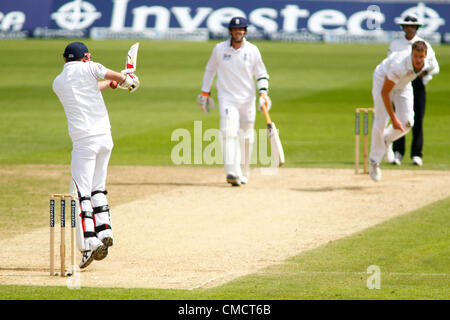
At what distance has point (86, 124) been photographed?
8188mm

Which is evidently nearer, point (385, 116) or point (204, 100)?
point (385, 116)

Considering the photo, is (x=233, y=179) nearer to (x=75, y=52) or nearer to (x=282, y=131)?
(x=75, y=52)

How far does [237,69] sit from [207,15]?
25.2 m

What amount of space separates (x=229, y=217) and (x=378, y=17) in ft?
88.2

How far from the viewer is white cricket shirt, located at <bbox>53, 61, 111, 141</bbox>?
8148 millimetres

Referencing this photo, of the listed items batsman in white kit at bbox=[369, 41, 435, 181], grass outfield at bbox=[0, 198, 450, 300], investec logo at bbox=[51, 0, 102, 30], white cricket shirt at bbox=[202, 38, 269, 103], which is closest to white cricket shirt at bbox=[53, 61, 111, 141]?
grass outfield at bbox=[0, 198, 450, 300]

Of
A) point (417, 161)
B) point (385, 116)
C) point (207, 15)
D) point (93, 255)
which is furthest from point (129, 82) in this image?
point (207, 15)

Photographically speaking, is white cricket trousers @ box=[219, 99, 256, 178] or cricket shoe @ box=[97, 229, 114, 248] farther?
white cricket trousers @ box=[219, 99, 256, 178]

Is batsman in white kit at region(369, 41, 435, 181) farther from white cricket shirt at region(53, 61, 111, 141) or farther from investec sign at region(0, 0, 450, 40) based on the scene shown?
investec sign at region(0, 0, 450, 40)

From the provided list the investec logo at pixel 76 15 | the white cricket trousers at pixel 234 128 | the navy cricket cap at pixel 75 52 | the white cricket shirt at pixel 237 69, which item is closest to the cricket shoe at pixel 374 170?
the white cricket trousers at pixel 234 128

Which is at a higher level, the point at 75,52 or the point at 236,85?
the point at 75,52

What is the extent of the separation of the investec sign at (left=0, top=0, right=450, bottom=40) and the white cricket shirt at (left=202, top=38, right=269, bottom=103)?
23.8 m

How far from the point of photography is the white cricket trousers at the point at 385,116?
12469mm

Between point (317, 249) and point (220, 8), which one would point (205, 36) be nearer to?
point (220, 8)
